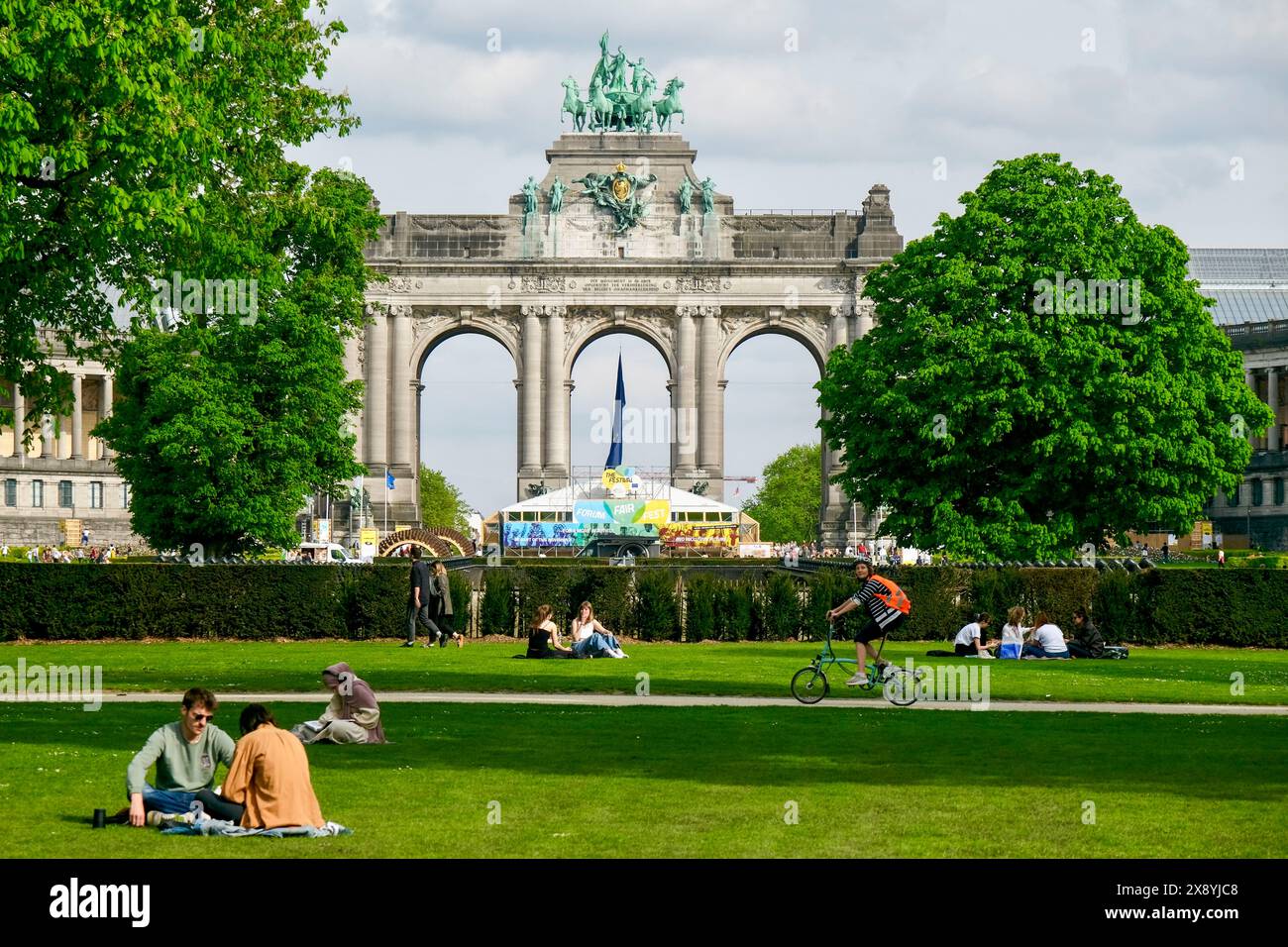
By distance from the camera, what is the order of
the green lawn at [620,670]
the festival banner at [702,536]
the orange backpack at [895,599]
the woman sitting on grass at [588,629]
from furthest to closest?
the festival banner at [702,536], the woman sitting on grass at [588,629], the green lawn at [620,670], the orange backpack at [895,599]

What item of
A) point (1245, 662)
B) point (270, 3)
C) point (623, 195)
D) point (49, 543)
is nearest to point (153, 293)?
point (270, 3)

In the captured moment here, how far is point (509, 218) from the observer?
116 metres

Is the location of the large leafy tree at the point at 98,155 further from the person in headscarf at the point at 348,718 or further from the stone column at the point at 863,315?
the stone column at the point at 863,315

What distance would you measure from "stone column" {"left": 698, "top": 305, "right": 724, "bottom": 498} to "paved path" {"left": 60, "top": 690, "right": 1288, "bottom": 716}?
88238 millimetres

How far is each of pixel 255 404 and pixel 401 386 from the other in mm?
60294

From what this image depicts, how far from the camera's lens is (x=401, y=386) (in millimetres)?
115875

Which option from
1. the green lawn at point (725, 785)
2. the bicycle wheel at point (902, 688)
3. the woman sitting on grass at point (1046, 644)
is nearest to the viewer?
the green lawn at point (725, 785)

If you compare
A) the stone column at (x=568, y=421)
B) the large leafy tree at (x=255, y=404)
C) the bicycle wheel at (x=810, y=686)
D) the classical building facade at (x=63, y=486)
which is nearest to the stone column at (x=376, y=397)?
the stone column at (x=568, y=421)

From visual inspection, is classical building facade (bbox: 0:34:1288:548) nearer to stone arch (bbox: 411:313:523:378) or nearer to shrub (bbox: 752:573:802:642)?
stone arch (bbox: 411:313:523:378)

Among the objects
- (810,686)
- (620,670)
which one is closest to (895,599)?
(810,686)

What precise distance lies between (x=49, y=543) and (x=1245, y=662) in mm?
98939

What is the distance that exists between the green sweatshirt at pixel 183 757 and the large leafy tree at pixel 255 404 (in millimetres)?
37103

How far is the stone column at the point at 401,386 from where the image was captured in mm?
115875

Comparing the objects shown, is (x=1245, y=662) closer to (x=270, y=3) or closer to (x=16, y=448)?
(x=270, y=3)
